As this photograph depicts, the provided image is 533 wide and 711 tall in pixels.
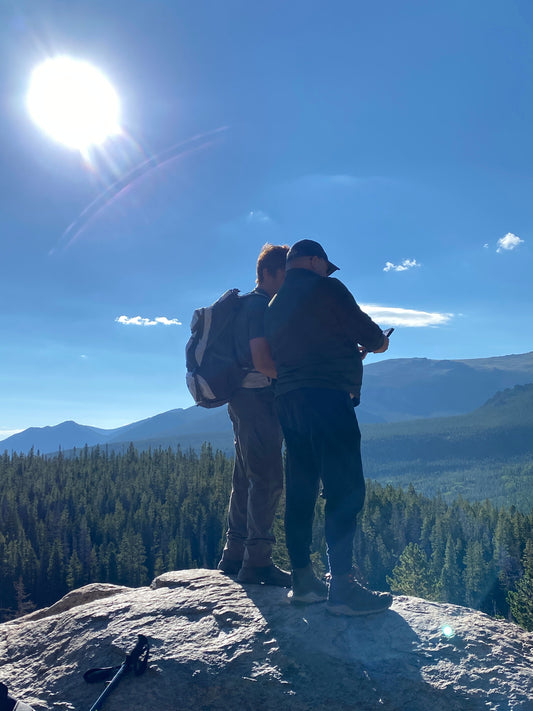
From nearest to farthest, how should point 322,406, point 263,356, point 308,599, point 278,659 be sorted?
point 278,659 → point 322,406 → point 308,599 → point 263,356

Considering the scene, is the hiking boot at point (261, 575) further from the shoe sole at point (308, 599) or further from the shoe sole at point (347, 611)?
the shoe sole at point (347, 611)

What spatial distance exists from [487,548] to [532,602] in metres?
52.4

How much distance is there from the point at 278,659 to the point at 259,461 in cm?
208

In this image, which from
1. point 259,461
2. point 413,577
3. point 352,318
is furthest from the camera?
point 413,577

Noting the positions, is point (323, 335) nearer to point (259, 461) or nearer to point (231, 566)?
point (259, 461)

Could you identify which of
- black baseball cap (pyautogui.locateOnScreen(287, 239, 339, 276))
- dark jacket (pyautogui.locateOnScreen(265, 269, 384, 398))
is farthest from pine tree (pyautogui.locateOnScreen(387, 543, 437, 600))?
black baseball cap (pyautogui.locateOnScreen(287, 239, 339, 276))

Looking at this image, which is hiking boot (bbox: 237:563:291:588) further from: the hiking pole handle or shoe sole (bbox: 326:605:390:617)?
the hiking pole handle

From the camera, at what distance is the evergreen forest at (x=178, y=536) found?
82125mm

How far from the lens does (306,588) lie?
5621 mm

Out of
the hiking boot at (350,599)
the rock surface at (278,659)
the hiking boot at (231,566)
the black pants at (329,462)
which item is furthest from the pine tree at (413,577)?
the black pants at (329,462)

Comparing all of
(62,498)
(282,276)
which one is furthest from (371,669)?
(62,498)

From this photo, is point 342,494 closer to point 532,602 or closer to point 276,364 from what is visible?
point 276,364

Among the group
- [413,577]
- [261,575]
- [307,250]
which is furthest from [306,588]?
[413,577]

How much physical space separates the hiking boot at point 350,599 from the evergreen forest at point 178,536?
183 feet
